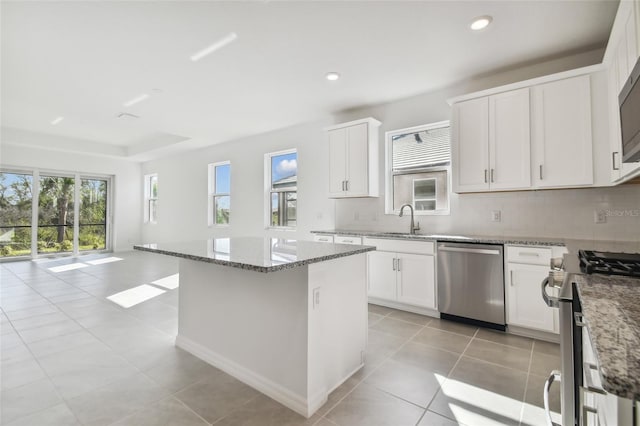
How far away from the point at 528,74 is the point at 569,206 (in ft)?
4.76

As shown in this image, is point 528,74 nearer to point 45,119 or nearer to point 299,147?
point 299,147

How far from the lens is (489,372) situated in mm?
2186

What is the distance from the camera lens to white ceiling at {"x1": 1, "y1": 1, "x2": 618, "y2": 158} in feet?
7.69

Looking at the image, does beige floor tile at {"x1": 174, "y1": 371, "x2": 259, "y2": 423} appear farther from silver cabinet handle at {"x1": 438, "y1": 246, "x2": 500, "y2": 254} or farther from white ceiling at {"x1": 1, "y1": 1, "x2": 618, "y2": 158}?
white ceiling at {"x1": 1, "y1": 1, "x2": 618, "y2": 158}

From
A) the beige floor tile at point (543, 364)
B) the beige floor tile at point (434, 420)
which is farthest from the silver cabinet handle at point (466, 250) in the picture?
the beige floor tile at point (434, 420)

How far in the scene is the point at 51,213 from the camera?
7.15 meters

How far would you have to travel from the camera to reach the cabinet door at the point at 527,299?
2.65 meters

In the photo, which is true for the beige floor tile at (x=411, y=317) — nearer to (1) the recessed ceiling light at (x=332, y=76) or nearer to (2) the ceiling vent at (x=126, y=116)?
(1) the recessed ceiling light at (x=332, y=76)

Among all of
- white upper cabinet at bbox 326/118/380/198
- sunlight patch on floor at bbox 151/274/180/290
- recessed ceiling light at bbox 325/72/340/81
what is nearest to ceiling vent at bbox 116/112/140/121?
sunlight patch on floor at bbox 151/274/180/290

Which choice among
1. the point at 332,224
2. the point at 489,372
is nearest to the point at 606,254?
the point at 489,372

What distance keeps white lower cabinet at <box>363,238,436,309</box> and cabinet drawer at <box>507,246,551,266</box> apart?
0.74 meters

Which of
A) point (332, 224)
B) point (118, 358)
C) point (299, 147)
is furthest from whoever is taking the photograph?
point (299, 147)

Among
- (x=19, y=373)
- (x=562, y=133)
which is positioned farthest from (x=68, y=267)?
(x=562, y=133)

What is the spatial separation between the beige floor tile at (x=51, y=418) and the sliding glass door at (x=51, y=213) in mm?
7137
